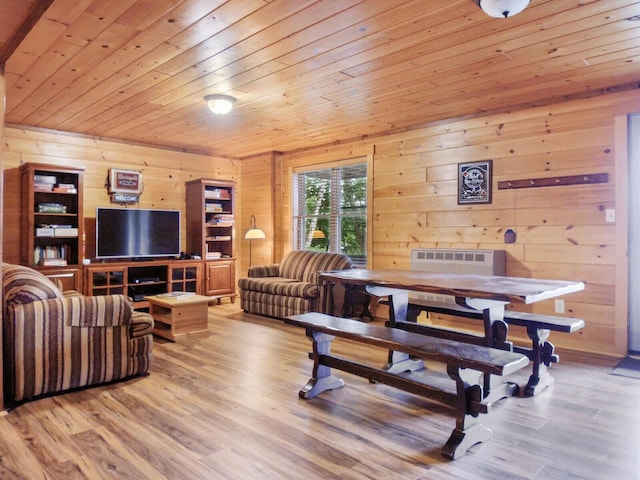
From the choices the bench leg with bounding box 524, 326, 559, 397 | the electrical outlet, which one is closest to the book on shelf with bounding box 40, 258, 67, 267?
the bench leg with bounding box 524, 326, 559, 397

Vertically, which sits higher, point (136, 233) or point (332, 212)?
point (332, 212)

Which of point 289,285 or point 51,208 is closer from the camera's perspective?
point 51,208

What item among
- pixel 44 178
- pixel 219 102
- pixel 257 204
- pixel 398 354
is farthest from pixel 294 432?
pixel 257 204

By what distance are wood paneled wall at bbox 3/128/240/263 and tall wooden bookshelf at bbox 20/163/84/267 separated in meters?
0.15

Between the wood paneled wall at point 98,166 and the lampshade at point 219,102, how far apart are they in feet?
8.31

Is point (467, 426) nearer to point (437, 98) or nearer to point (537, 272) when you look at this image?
point (537, 272)

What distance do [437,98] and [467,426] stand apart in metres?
2.98

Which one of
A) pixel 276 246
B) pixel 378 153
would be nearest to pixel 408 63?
pixel 378 153

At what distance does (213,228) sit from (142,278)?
4.62 feet

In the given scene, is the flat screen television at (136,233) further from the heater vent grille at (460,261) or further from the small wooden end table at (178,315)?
the heater vent grille at (460,261)

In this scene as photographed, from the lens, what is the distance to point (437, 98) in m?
4.14

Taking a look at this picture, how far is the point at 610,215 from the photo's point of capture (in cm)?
385

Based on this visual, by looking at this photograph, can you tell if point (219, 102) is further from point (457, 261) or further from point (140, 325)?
point (457, 261)

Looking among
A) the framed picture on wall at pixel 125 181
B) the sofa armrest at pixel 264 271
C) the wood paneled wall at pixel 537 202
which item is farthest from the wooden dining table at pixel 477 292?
the framed picture on wall at pixel 125 181
